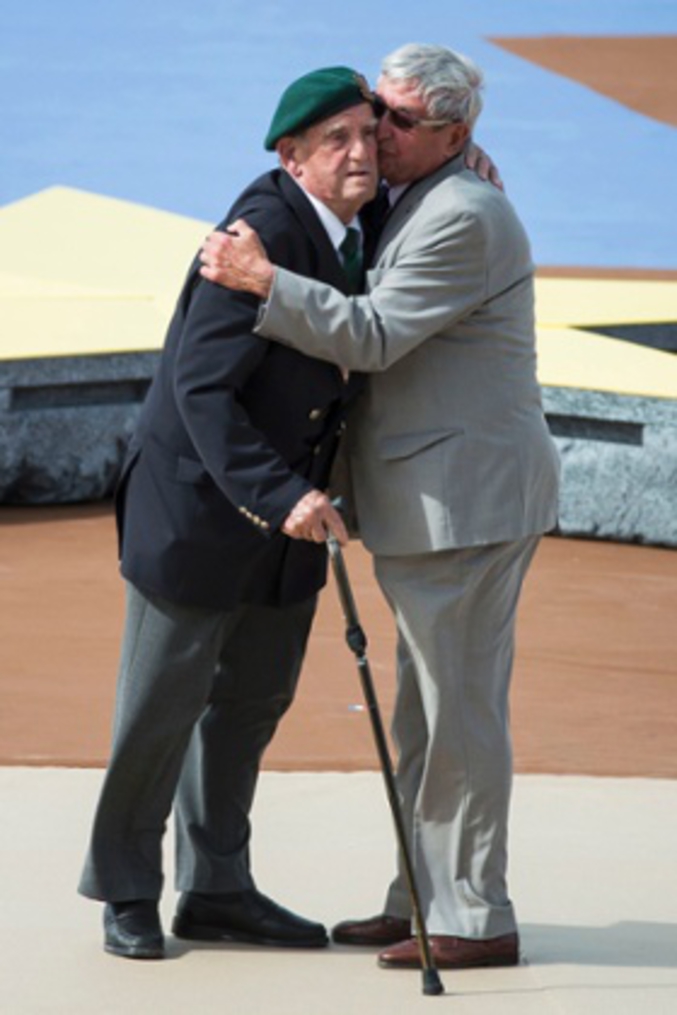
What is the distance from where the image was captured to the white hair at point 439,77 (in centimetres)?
386

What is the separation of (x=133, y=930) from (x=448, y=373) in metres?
1.08

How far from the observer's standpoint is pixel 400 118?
3.92 metres

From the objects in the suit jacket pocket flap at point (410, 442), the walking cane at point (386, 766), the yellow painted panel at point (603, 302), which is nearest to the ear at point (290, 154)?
the suit jacket pocket flap at point (410, 442)

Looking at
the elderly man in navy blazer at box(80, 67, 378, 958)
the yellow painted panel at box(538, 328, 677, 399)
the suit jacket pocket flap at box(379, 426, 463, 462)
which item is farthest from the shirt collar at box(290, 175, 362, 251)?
the yellow painted panel at box(538, 328, 677, 399)

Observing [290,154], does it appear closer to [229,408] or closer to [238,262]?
A: [238,262]

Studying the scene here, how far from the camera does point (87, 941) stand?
163 inches

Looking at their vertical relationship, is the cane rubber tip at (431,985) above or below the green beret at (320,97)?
below

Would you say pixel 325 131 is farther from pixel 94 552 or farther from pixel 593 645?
pixel 94 552

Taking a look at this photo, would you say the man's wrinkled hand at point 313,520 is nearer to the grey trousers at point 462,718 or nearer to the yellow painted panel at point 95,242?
the grey trousers at point 462,718

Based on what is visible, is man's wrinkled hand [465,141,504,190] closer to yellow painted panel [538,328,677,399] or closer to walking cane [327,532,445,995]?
walking cane [327,532,445,995]

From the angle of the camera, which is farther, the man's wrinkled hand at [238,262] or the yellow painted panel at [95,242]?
the yellow painted panel at [95,242]

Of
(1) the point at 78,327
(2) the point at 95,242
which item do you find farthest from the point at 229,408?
(2) the point at 95,242

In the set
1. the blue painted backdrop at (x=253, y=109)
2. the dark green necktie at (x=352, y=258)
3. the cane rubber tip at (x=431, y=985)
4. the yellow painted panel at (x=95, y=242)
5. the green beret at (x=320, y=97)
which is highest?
the green beret at (x=320, y=97)

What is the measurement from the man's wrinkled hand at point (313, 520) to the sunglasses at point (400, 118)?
0.62 meters
